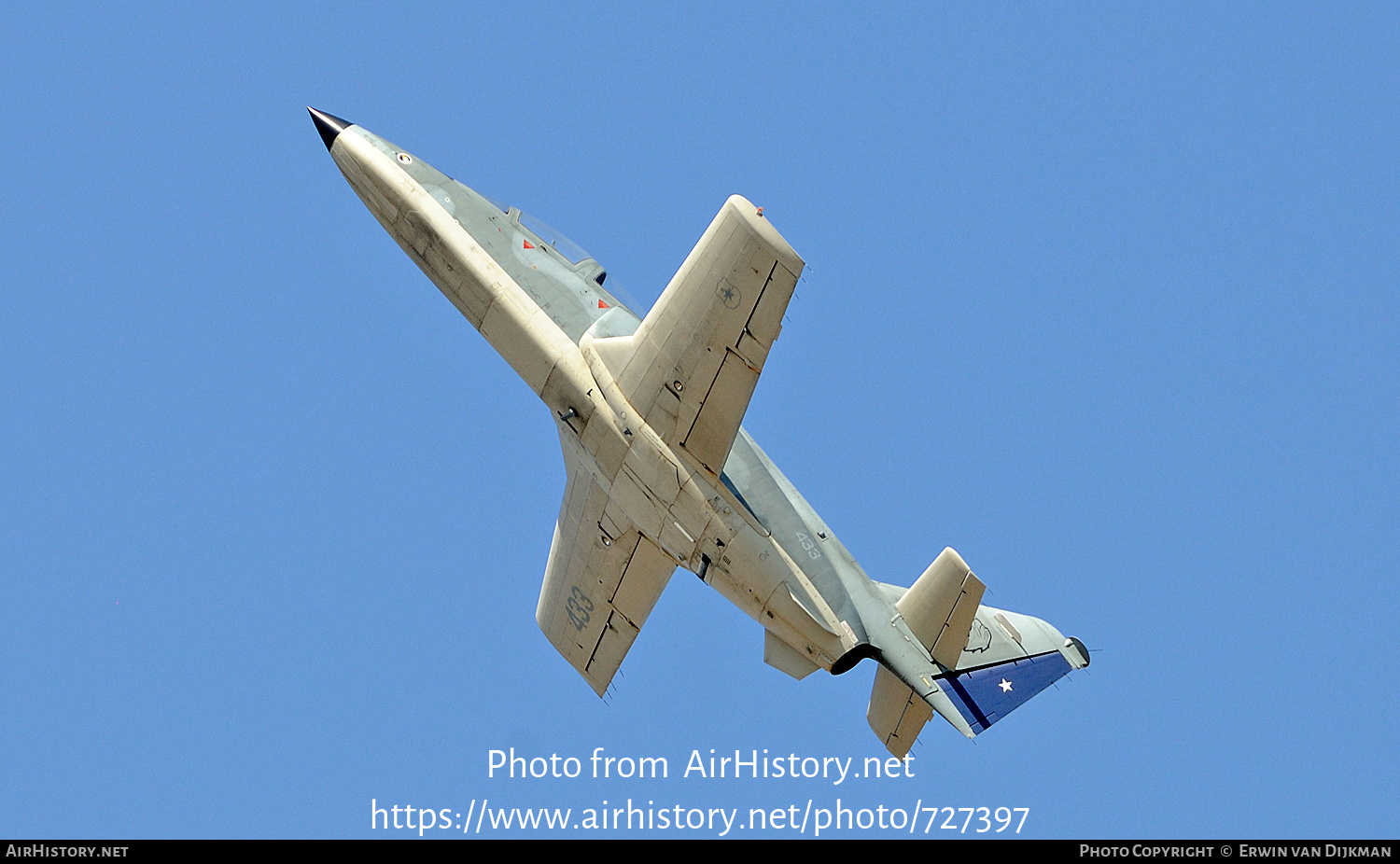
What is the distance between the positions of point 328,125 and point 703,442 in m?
10.1

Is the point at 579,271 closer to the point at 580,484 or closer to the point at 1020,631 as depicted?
the point at 580,484

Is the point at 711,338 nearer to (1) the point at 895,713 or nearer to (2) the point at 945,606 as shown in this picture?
(2) the point at 945,606

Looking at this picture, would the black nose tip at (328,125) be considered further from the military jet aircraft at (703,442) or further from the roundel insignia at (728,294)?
Result: the roundel insignia at (728,294)

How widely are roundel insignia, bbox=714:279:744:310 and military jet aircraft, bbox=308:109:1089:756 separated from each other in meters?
0.05

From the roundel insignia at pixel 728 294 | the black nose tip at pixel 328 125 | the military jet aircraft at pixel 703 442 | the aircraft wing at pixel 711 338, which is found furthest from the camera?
the black nose tip at pixel 328 125

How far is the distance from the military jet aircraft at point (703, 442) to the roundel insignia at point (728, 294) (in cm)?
5

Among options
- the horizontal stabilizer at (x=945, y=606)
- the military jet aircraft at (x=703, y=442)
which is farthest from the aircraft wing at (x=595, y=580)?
the horizontal stabilizer at (x=945, y=606)

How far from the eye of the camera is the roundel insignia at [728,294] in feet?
76.6

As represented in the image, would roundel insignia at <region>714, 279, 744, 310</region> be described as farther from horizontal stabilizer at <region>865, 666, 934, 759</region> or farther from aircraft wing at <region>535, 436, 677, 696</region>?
horizontal stabilizer at <region>865, 666, 934, 759</region>

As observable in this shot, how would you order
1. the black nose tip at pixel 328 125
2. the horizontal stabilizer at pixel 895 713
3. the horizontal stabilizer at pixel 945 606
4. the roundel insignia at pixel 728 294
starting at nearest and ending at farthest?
the roundel insignia at pixel 728 294 → the horizontal stabilizer at pixel 945 606 → the horizontal stabilizer at pixel 895 713 → the black nose tip at pixel 328 125

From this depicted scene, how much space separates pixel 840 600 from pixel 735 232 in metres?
7.09

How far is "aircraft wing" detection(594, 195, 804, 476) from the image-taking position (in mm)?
22984

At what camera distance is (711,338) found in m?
23.9
